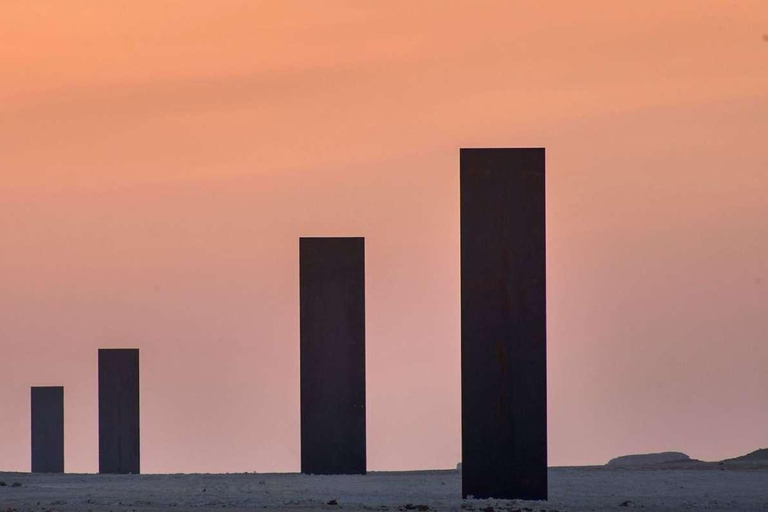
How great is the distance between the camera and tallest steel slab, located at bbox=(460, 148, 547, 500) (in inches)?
771

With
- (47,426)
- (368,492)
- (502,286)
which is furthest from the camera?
(47,426)

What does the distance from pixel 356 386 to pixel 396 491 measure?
4.32m

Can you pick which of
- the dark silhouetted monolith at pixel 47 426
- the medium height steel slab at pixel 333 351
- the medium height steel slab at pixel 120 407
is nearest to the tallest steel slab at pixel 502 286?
the medium height steel slab at pixel 333 351

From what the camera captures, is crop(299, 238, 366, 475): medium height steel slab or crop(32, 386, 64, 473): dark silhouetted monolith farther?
crop(32, 386, 64, 473): dark silhouetted monolith

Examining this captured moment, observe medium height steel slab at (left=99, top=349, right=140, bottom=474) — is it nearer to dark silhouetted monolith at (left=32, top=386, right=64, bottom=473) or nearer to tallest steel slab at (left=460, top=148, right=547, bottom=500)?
dark silhouetted monolith at (left=32, top=386, right=64, bottom=473)

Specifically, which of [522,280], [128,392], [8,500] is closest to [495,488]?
[522,280]

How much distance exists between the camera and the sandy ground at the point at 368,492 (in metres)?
19.4

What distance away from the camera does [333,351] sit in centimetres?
2666

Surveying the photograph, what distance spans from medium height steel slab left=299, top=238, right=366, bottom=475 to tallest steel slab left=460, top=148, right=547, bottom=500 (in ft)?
23.1

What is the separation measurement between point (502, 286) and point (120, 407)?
18377 millimetres

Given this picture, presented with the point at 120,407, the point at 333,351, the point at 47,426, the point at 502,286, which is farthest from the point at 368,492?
the point at 47,426

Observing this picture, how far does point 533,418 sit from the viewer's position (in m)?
19.8

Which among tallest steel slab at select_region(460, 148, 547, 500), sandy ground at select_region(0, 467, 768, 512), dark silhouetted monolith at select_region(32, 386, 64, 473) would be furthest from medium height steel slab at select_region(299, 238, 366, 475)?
dark silhouetted monolith at select_region(32, 386, 64, 473)

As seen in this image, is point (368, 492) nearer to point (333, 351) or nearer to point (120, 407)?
point (333, 351)
